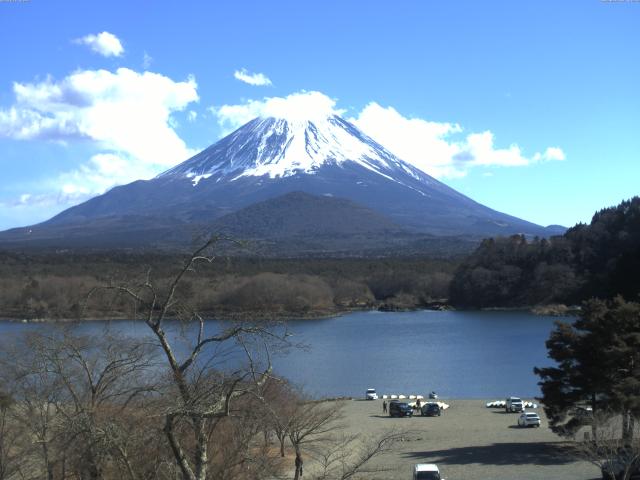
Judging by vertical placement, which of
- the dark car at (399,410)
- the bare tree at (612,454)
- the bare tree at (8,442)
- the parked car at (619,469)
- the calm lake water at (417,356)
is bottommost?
the calm lake water at (417,356)

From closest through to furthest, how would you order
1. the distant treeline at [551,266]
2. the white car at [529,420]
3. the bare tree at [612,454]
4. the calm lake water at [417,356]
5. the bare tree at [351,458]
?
the bare tree at [351,458] < the bare tree at [612,454] < the white car at [529,420] < the calm lake water at [417,356] < the distant treeline at [551,266]

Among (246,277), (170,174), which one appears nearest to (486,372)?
(246,277)

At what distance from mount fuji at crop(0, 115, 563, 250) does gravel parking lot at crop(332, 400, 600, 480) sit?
82281 millimetres

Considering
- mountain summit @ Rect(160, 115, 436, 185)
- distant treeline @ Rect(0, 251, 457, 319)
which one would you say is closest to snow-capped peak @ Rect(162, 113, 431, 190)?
mountain summit @ Rect(160, 115, 436, 185)

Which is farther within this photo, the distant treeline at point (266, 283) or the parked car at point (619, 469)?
the distant treeline at point (266, 283)

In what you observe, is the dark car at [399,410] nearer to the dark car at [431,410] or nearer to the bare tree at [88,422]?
the dark car at [431,410]

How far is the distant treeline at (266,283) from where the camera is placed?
154 feet

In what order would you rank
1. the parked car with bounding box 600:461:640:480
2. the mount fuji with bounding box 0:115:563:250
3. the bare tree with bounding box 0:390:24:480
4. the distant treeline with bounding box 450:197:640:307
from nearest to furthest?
the bare tree with bounding box 0:390:24:480
the parked car with bounding box 600:461:640:480
the distant treeline with bounding box 450:197:640:307
the mount fuji with bounding box 0:115:563:250

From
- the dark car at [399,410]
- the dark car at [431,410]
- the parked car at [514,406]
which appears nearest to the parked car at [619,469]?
the dark car at [431,410]

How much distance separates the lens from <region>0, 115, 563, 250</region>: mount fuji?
11694cm

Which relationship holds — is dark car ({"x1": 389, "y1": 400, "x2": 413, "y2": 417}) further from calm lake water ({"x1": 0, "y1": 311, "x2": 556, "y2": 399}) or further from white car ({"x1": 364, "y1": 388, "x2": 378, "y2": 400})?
white car ({"x1": 364, "y1": 388, "x2": 378, "y2": 400})

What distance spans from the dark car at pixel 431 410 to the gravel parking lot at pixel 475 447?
7.3 inches

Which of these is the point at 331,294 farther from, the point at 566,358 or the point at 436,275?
the point at 566,358

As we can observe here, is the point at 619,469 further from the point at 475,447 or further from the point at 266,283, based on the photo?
the point at 266,283
